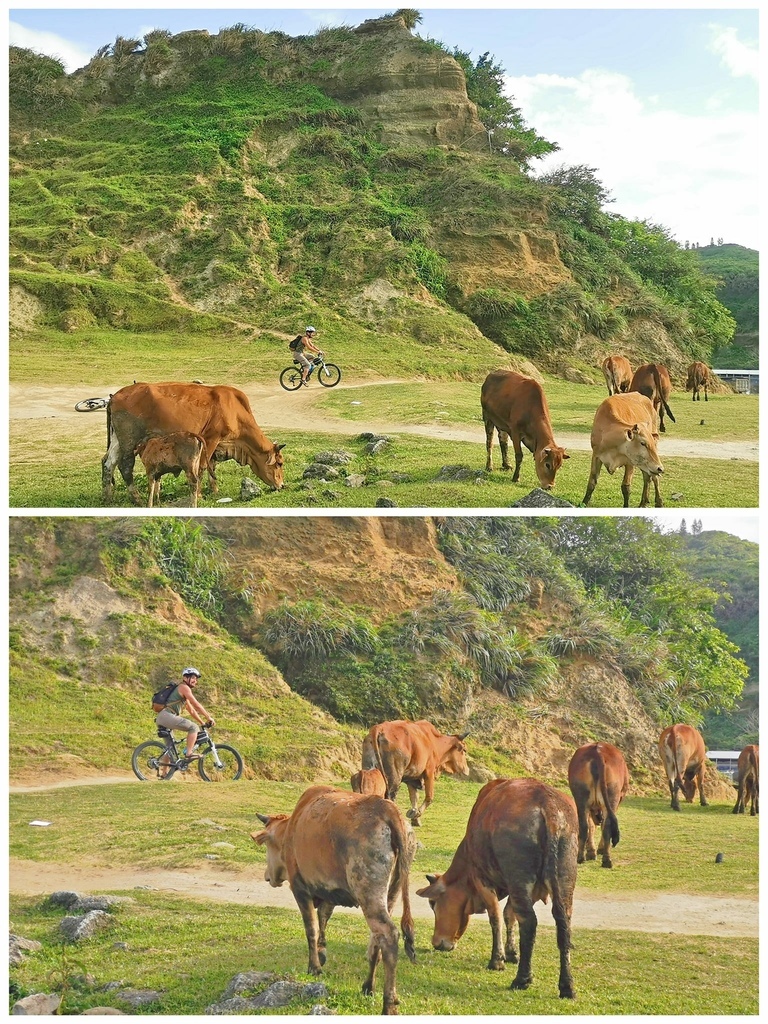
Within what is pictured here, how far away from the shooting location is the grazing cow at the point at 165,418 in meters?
12.8

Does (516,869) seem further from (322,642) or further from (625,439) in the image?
(322,642)

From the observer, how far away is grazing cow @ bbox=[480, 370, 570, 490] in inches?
540

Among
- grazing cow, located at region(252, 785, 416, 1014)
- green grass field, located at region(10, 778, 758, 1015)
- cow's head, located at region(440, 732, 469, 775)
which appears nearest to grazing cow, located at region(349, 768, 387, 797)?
green grass field, located at region(10, 778, 758, 1015)

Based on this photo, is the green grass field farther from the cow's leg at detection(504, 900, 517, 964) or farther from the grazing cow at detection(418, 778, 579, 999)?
the grazing cow at detection(418, 778, 579, 999)

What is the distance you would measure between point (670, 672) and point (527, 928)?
46.4 feet

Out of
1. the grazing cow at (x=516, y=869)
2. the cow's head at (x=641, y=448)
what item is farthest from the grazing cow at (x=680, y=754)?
the grazing cow at (x=516, y=869)

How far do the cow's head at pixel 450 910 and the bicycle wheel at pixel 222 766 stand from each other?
17.9ft

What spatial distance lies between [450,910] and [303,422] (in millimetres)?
12840

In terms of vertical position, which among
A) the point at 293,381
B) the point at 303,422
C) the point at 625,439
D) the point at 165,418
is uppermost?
the point at 293,381

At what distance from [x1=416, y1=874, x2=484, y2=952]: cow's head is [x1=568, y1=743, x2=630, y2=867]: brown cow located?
3.03m

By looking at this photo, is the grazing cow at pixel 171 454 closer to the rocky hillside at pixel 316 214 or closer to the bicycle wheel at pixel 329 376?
the bicycle wheel at pixel 329 376

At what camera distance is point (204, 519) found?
20.2m

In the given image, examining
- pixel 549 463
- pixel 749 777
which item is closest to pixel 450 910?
pixel 549 463

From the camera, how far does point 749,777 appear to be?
14828 millimetres
